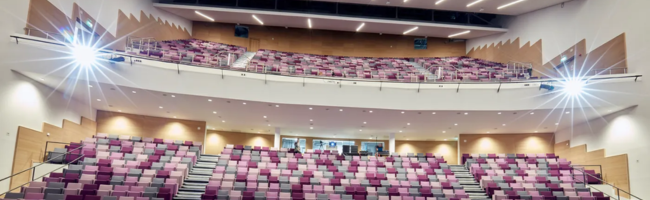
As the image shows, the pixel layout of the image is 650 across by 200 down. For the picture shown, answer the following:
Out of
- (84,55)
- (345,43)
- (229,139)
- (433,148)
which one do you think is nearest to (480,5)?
(433,148)

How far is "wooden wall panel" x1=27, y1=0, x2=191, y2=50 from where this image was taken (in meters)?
11.4

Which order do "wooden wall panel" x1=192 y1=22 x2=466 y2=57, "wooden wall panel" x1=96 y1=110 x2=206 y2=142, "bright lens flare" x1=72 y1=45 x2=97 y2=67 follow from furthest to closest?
1. "wooden wall panel" x1=192 y1=22 x2=466 y2=57
2. "wooden wall panel" x1=96 y1=110 x2=206 y2=142
3. "bright lens flare" x1=72 y1=45 x2=97 y2=67

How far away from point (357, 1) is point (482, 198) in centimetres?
956

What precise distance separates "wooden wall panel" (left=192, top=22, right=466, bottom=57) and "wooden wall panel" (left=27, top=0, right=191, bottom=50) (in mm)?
4170

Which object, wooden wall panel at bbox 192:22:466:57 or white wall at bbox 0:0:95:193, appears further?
wooden wall panel at bbox 192:22:466:57

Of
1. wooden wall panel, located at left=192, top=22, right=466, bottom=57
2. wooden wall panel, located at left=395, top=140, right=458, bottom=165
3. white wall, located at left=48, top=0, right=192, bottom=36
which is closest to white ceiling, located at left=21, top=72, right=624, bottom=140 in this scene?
wooden wall panel, located at left=395, top=140, right=458, bottom=165

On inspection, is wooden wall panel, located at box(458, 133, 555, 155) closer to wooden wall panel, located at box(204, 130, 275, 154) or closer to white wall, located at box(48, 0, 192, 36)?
wooden wall panel, located at box(204, 130, 275, 154)

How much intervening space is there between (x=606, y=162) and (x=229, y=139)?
45.3 feet

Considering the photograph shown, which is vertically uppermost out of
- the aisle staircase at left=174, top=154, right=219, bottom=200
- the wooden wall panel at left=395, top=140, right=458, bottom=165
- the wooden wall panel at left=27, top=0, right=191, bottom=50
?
the wooden wall panel at left=27, top=0, right=191, bottom=50

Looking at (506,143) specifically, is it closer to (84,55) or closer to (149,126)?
(149,126)

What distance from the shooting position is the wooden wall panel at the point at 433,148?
67.2ft

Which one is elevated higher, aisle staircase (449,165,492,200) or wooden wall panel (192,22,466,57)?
wooden wall panel (192,22,466,57)

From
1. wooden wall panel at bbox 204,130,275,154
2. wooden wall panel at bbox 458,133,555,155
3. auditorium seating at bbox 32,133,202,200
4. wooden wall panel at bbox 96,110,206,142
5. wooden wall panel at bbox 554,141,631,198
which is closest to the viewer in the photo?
auditorium seating at bbox 32,133,202,200

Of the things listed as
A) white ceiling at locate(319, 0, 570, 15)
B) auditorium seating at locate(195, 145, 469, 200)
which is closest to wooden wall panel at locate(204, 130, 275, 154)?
auditorium seating at locate(195, 145, 469, 200)
